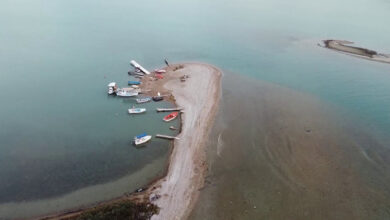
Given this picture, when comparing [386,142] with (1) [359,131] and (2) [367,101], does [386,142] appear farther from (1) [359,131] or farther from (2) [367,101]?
(2) [367,101]

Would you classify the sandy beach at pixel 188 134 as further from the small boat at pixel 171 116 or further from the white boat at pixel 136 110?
the white boat at pixel 136 110

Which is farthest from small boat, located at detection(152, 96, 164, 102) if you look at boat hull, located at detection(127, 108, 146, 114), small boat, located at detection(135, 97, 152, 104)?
boat hull, located at detection(127, 108, 146, 114)

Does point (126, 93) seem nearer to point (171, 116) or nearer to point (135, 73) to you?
point (135, 73)

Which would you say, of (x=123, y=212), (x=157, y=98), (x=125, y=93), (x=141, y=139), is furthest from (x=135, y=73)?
(x=123, y=212)

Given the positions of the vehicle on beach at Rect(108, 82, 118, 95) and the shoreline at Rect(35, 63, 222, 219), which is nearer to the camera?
the shoreline at Rect(35, 63, 222, 219)

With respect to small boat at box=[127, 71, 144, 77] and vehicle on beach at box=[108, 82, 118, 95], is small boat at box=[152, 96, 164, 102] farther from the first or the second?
small boat at box=[127, 71, 144, 77]

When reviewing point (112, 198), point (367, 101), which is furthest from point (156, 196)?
point (367, 101)
